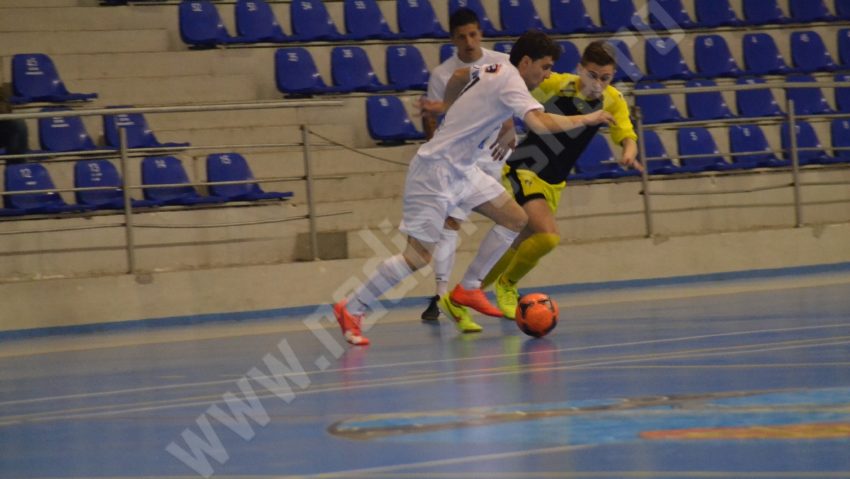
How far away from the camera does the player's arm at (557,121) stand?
815cm

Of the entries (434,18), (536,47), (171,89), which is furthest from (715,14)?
(536,47)

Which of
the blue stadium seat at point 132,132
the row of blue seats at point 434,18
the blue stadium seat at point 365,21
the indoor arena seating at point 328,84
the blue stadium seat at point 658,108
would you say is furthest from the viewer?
the blue stadium seat at point 658,108

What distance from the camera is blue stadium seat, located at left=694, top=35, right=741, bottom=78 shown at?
17.3 metres

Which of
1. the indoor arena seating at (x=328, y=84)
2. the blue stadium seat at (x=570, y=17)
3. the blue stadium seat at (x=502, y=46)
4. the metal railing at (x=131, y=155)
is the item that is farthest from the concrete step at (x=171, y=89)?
the blue stadium seat at (x=570, y=17)

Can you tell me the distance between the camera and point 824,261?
14.9 metres

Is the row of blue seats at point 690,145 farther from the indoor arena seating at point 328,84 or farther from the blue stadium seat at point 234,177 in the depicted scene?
the blue stadium seat at point 234,177

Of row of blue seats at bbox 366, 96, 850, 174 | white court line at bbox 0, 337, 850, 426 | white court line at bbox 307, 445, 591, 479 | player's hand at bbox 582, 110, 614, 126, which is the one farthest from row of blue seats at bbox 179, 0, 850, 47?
white court line at bbox 307, 445, 591, 479

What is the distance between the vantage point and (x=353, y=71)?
1513cm

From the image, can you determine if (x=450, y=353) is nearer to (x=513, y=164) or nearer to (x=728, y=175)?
(x=513, y=164)

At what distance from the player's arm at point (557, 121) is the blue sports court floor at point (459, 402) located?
3.76 feet

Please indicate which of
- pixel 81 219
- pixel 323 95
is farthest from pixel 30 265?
pixel 323 95

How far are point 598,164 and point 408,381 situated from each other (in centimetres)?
852

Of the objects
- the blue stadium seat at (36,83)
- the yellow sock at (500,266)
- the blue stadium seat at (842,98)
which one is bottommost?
the yellow sock at (500,266)

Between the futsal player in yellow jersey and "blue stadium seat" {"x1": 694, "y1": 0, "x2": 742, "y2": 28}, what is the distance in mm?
8842
